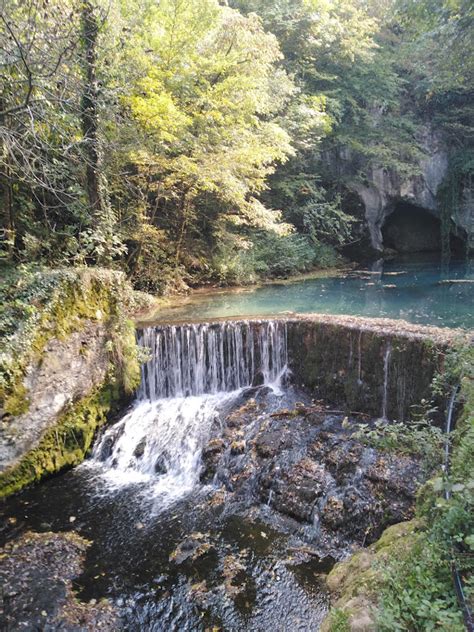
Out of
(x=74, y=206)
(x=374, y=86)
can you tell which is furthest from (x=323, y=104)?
(x=74, y=206)

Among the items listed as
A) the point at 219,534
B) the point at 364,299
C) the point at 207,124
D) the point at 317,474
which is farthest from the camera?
the point at 364,299

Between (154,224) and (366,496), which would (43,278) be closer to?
(366,496)

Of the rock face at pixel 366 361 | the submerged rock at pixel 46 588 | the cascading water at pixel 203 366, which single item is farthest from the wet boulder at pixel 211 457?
the rock face at pixel 366 361

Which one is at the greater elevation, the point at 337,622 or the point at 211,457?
the point at 337,622

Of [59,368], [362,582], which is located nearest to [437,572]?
[362,582]

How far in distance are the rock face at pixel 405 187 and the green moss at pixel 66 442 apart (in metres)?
→ 15.7

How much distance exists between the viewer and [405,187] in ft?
62.4

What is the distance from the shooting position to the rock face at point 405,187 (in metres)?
18.6

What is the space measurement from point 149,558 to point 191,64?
1062cm

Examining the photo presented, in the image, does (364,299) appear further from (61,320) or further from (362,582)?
(362,582)

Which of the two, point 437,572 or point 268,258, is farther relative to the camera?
point 268,258

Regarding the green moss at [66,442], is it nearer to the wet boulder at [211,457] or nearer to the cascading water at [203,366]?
the cascading water at [203,366]

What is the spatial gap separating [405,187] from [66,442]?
1844 centimetres

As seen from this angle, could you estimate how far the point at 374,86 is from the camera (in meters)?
18.0
